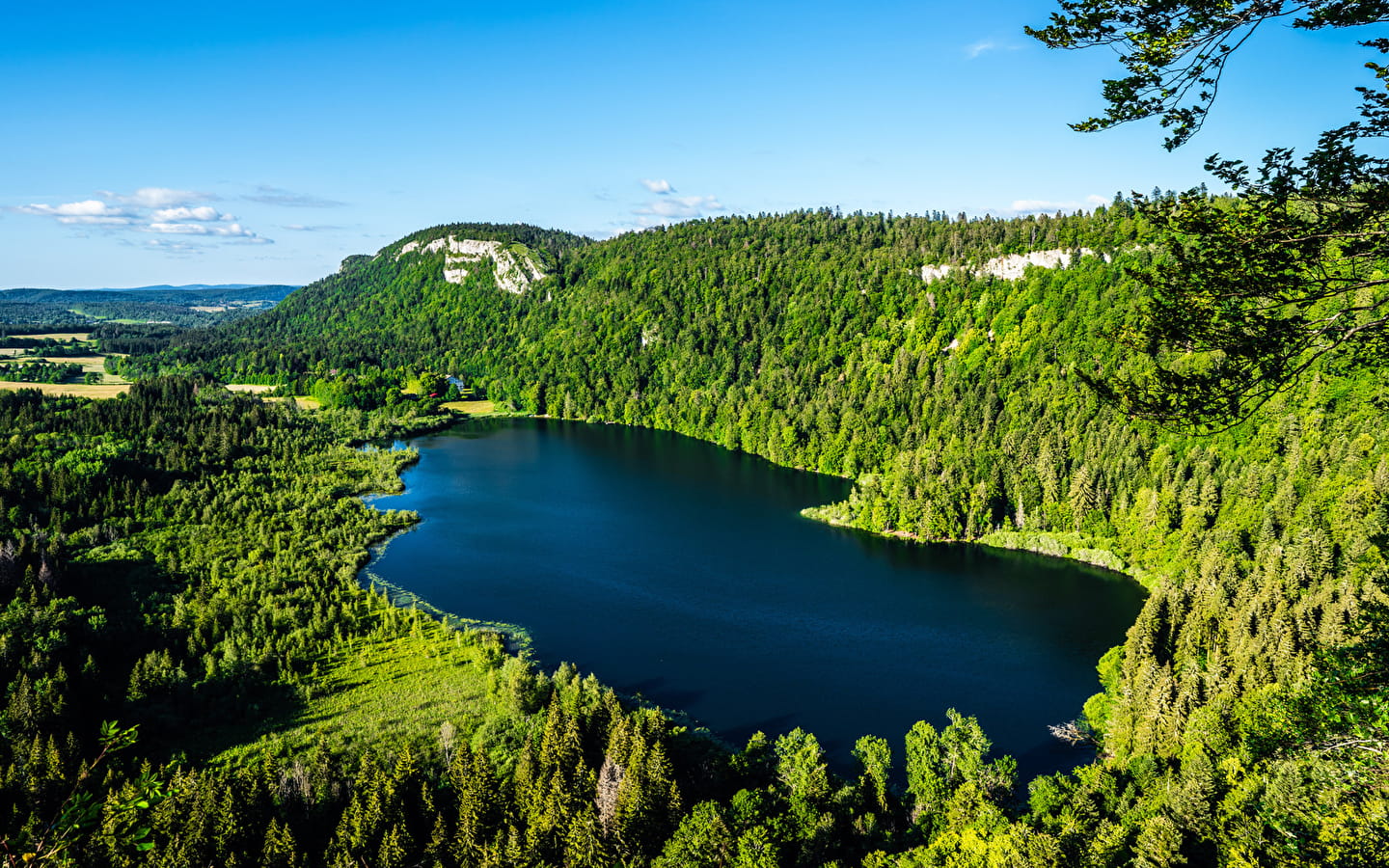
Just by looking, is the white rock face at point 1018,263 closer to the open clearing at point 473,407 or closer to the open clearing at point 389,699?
the open clearing at point 473,407

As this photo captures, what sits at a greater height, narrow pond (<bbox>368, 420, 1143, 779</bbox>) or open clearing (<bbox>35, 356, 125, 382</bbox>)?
open clearing (<bbox>35, 356, 125, 382</bbox>)

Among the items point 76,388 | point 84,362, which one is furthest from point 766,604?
point 84,362

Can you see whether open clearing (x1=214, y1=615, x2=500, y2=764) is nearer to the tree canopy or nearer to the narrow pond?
the narrow pond

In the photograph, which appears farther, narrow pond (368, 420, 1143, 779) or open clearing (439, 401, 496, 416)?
open clearing (439, 401, 496, 416)

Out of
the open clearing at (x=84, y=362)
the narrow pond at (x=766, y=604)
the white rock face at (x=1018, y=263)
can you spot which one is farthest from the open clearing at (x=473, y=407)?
the white rock face at (x=1018, y=263)

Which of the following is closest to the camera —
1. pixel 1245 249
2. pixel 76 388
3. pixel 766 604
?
pixel 1245 249

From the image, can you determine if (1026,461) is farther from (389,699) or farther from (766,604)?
(389,699)

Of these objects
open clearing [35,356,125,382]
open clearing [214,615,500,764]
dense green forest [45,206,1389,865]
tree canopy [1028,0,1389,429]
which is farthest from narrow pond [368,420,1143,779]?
open clearing [35,356,125,382]

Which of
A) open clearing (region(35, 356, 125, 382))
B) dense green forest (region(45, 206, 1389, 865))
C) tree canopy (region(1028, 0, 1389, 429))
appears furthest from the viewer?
open clearing (region(35, 356, 125, 382))
